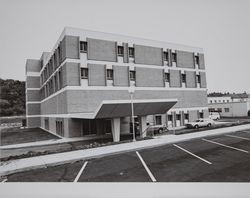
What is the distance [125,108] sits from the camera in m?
14.4

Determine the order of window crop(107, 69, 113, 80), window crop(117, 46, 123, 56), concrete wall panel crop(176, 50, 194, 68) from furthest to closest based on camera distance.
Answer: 1. concrete wall panel crop(176, 50, 194, 68)
2. window crop(117, 46, 123, 56)
3. window crop(107, 69, 113, 80)

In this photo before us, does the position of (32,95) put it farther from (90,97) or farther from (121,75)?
(121,75)

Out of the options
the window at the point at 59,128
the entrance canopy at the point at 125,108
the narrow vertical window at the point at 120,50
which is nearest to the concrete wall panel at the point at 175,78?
the narrow vertical window at the point at 120,50

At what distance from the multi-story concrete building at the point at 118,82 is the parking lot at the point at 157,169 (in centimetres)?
537

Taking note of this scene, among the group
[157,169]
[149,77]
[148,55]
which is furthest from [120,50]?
[157,169]

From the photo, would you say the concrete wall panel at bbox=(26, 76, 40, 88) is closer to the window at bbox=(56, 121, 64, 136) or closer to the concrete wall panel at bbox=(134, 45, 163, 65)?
the window at bbox=(56, 121, 64, 136)

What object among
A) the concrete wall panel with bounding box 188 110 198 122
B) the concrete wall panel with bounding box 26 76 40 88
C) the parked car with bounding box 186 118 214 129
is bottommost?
the parked car with bounding box 186 118 214 129

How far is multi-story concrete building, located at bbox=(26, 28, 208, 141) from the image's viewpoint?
17.3 metres

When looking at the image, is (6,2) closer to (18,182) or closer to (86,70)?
(18,182)

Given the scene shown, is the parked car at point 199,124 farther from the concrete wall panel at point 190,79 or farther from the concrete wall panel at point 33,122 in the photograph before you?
the concrete wall panel at point 33,122

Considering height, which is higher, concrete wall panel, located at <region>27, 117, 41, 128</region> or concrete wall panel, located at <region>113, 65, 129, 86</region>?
concrete wall panel, located at <region>113, 65, 129, 86</region>

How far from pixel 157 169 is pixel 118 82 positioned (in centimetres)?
1403

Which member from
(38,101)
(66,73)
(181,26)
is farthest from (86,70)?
(38,101)

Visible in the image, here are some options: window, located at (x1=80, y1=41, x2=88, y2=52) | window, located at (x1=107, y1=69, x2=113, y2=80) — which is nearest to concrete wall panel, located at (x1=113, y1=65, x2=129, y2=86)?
window, located at (x1=107, y1=69, x2=113, y2=80)
